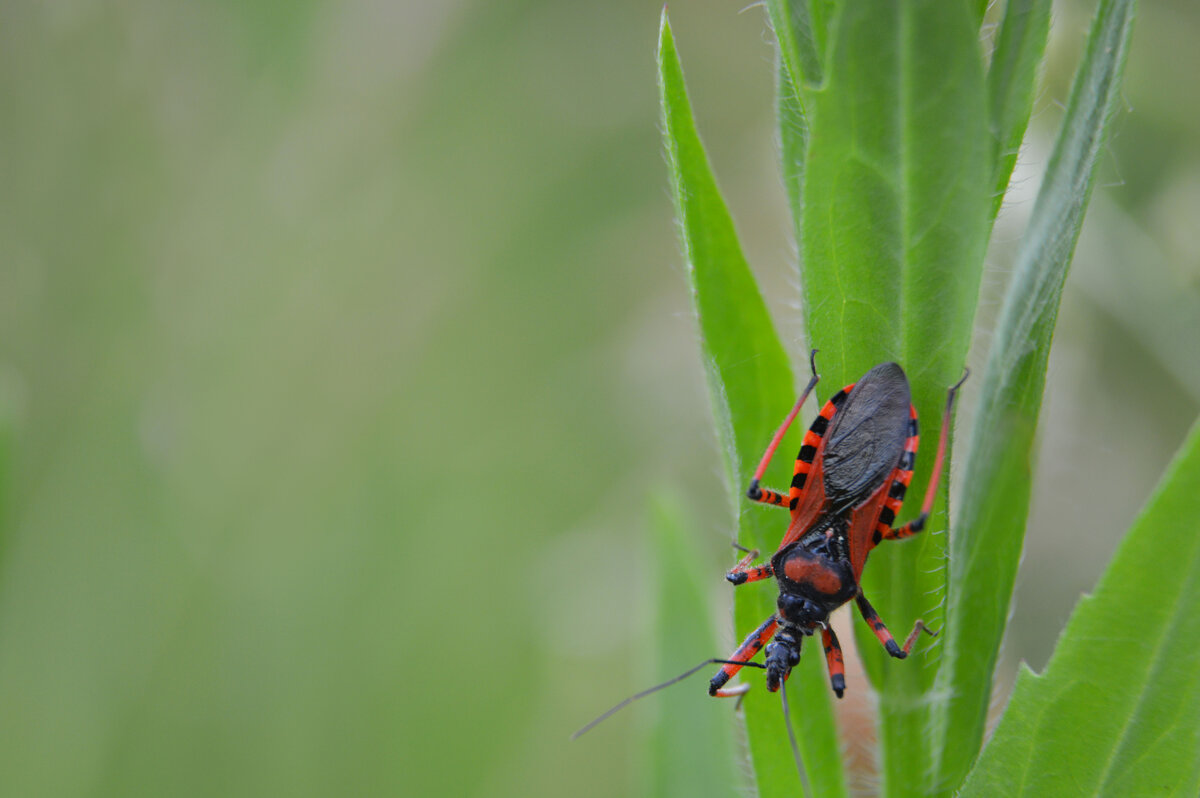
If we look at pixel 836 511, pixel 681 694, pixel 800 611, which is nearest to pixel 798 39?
pixel 836 511

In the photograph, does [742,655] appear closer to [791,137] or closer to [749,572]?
[749,572]

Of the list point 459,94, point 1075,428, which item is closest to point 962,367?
point 1075,428

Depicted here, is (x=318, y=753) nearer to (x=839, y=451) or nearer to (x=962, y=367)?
(x=839, y=451)

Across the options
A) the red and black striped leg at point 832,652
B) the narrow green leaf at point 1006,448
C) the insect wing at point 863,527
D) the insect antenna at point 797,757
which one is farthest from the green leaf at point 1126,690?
the red and black striped leg at point 832,652

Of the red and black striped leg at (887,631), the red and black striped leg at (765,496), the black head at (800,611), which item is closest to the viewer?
the red and black striped leg at (887,631)

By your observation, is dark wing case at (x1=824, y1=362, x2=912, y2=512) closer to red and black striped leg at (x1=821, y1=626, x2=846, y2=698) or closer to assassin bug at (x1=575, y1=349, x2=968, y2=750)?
assassin bug at (x1=575, y1=349, x2=968, y2=750)

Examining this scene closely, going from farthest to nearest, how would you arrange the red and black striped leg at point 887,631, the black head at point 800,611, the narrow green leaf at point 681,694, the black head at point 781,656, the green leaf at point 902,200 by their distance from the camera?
the narrow green leaf at point 681,694 < the black head at point 800,611 < the black head at point 781,656 < the red and black striped leg at point 887,631 < the green leaf at point 902,200

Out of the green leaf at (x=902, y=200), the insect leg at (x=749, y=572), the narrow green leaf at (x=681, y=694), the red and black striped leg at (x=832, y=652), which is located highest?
the green leaf at (x=902, y=200)

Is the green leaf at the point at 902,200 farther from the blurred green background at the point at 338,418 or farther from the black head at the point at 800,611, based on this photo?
the blurred green background at the point at 338,418
